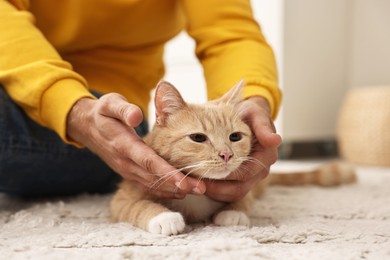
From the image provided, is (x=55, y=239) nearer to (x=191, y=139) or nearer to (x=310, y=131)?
(x=191, y=139)

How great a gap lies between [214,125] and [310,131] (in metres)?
2.01

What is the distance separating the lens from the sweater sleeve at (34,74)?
1.08 metres

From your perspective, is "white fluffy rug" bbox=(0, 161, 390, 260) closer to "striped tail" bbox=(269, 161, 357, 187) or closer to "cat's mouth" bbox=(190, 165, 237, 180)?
"cat's mouth" bbox=(190, 165, 237, 180)

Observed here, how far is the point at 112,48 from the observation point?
156cm

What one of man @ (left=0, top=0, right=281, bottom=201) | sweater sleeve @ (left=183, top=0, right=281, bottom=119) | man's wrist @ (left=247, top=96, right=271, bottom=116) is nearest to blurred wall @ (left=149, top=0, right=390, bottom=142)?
man @ (left=0, top=0, right=281, bottom=201)

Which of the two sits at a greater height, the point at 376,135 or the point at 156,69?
the point at 156,69

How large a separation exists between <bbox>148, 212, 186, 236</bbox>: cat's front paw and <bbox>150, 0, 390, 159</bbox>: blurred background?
1881mm

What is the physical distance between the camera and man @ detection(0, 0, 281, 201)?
101 centimetres

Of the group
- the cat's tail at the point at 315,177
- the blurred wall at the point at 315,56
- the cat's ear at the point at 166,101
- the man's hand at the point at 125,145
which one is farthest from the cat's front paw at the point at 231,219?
the blurred wall at the point at 315,56

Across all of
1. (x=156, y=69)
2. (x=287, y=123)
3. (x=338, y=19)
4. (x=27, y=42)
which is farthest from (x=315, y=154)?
(x=27, y=42)

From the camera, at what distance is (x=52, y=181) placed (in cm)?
142

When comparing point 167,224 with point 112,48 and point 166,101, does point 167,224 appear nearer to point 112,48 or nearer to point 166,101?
point 166,101

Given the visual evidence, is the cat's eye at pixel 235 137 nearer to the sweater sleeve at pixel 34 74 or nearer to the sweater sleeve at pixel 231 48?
the sweater sleeve at pixel 231 48

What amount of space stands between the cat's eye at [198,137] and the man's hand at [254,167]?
95mm
